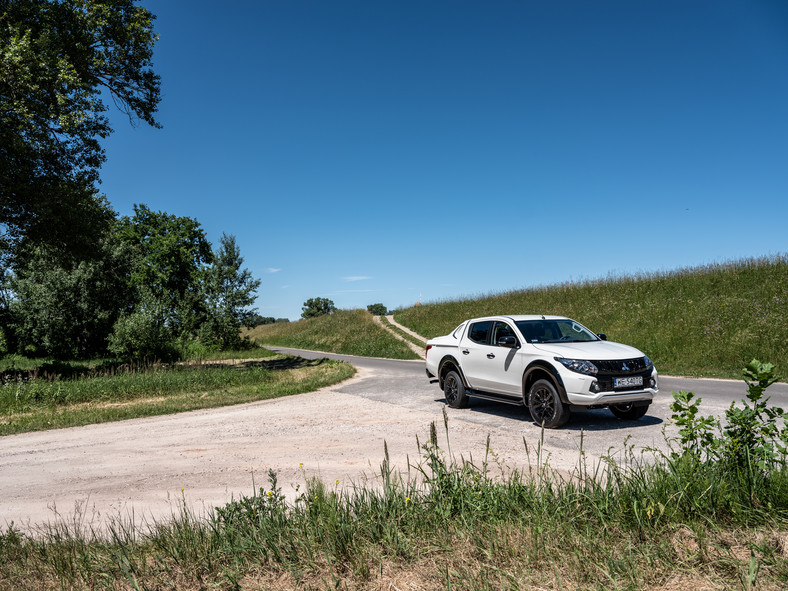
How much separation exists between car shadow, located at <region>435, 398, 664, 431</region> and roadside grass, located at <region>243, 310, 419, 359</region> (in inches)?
708

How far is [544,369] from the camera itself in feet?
27.7

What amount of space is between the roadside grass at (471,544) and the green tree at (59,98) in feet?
48.2

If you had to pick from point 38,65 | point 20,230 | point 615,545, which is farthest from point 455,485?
point 20,230

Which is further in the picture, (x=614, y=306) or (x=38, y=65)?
(x=614, y=306)

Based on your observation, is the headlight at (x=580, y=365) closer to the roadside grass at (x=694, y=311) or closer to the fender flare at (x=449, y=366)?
the fender flare at (x=449, y=366)

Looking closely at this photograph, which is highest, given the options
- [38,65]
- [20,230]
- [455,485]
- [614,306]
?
[38,65]

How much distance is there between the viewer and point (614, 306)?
25.3 metres

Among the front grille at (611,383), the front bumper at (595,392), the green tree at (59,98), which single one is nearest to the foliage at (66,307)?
the green tree at (59,98)

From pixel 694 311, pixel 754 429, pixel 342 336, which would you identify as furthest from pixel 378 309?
pixel 754 429

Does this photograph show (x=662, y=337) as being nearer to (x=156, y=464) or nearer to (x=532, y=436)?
(x=532, y=436)

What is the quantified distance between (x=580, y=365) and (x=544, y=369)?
0.62 metres

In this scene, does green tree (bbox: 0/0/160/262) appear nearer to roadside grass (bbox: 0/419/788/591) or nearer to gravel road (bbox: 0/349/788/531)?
gravel road (bbox: 0/349/788/531)

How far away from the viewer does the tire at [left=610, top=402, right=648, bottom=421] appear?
28.8 ft

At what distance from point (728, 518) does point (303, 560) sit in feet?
10.4
